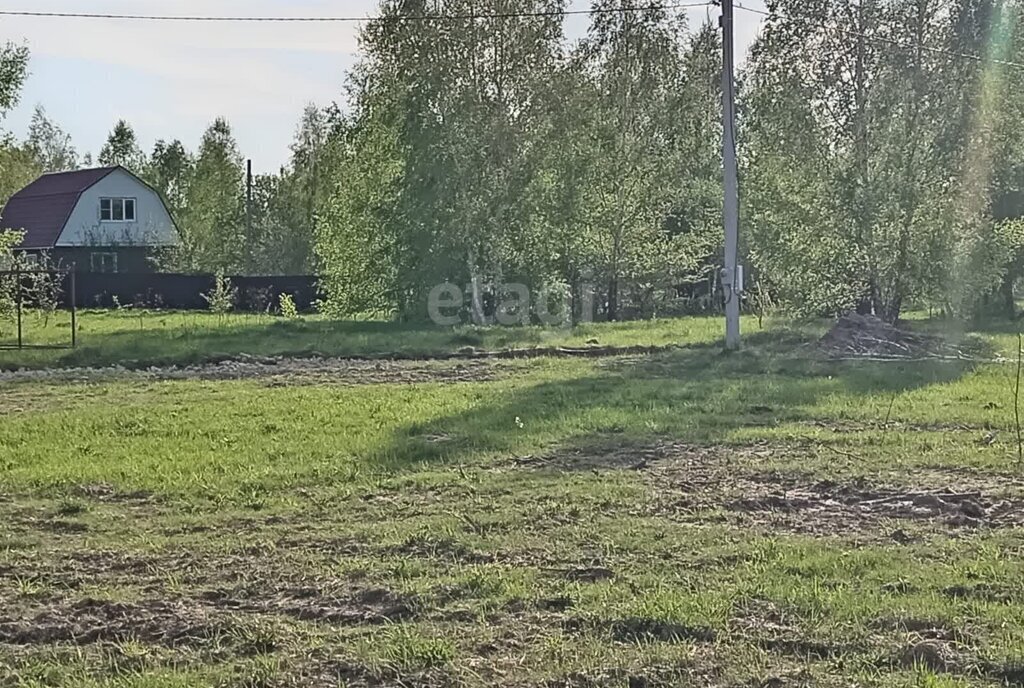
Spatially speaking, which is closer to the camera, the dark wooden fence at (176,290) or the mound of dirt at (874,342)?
the mound of dirt at (874,342)

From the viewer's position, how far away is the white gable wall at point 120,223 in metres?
50.8

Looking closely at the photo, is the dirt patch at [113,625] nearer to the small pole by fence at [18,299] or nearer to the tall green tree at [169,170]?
the small pole by fence at [18,299]

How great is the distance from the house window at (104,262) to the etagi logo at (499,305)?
85.7 feet

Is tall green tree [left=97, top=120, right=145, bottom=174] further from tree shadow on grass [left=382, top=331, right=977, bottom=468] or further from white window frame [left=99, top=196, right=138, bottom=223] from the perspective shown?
tree shadow on grass [left=382, top=331, right=977, bottom=468]

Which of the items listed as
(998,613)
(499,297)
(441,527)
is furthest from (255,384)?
(499,297)

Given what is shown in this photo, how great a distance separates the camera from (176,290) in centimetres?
4031

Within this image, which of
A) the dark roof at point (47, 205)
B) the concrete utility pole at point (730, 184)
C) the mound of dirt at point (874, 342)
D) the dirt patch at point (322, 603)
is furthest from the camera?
the dark roof at point (47, 205)

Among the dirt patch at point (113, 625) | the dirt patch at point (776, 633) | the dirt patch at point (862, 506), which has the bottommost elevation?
the dirt patch at point (113, 625)

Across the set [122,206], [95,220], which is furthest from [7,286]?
[122,206]

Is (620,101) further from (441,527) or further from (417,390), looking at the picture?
(441,527)

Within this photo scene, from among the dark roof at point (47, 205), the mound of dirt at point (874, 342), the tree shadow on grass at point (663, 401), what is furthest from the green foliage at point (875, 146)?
the dark roof at point (47, 205)

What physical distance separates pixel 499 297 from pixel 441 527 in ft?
73.3

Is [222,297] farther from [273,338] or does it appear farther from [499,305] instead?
[273,338]

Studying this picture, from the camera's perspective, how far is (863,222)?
24.0 m
